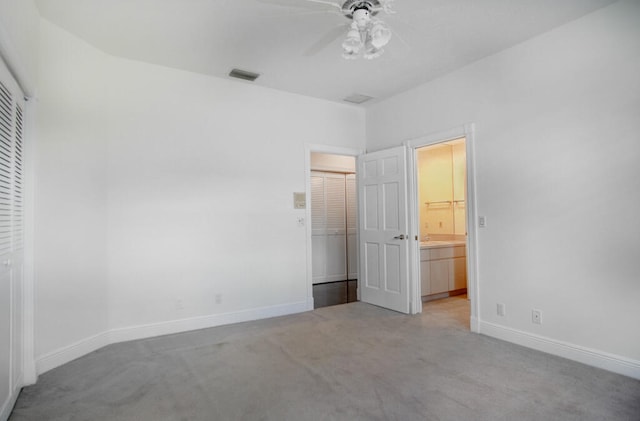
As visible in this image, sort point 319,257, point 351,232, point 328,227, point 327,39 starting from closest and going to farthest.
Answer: point 327,39
point 319,257
point 328,227
point 351,232

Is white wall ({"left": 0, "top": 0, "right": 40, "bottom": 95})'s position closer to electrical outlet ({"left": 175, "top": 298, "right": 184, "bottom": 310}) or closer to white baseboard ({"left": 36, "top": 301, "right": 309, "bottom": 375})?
white baseboard ({"left": 36, "top": 301, "right": 309, "bottom": 375})

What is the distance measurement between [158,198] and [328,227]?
350cm

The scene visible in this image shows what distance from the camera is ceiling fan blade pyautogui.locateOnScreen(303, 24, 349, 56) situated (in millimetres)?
2951

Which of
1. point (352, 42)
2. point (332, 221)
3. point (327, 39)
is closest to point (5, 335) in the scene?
point (352, 42)

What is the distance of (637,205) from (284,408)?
9.25 ft

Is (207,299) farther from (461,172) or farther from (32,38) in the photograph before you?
(461,172)

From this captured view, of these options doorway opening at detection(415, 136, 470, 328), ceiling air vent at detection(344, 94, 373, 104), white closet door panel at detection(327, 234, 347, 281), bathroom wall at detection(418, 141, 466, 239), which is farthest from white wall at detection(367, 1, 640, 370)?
white closet door panel at detection(327, 234, 347, 281)

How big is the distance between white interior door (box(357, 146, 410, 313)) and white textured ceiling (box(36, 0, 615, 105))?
3.79ft

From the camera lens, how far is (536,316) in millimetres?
3125

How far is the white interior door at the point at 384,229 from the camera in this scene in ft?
14.2

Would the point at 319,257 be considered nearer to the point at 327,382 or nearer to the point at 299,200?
the point at 299,200

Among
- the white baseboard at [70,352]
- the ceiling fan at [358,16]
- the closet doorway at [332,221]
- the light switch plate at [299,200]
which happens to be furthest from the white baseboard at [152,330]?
the ceiling fan at [358,16]

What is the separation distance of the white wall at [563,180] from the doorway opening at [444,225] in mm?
1352

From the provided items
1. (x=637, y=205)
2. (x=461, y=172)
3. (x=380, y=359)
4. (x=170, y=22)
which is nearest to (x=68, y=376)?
(x=380, y=359)
